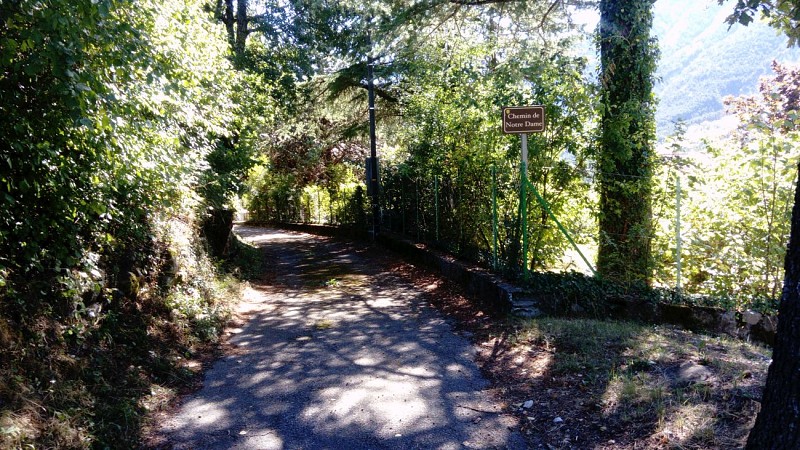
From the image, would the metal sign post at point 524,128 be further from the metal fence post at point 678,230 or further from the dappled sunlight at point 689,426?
the dappled sunlight at point 689,426

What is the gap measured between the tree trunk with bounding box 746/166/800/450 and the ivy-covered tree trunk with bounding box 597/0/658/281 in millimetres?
5592

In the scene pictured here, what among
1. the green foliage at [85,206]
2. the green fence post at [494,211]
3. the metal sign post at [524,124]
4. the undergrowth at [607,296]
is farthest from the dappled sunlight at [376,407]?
the green fence post at [494,211]

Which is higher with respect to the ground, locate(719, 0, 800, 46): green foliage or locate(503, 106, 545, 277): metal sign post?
locate(719, 0, 800, 46): green foliage

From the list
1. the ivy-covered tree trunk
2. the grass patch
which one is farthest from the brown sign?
the grass patch

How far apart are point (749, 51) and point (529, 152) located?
37.1m

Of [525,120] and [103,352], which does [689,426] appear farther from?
[525,120]

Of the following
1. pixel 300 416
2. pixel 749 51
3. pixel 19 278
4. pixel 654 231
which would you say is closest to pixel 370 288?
pixel 654 231

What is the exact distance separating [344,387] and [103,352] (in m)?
2.26

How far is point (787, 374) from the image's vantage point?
108 inches

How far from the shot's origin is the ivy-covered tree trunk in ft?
28.0

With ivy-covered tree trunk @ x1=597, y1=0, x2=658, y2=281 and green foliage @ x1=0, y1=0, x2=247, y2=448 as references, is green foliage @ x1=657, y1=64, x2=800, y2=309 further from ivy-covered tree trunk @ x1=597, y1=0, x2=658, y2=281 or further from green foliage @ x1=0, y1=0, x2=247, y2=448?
green foliage @ x1=0, y1=0, x2=247, y2=448

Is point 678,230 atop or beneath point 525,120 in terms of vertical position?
beneath

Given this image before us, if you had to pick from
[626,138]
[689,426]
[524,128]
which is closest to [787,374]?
[689,426]

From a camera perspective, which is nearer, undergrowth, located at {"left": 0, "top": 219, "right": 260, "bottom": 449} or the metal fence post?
undergrowth, located at {"left": 0, "top": 219, "right": 260, "bottom": 449}
